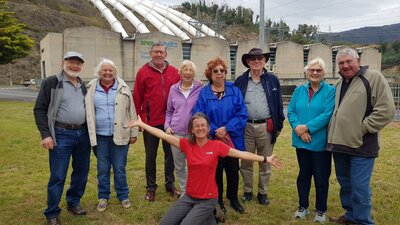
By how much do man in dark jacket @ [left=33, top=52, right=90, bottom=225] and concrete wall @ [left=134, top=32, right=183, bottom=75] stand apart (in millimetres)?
36597

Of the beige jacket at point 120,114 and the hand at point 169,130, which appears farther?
the hand at point 169,130

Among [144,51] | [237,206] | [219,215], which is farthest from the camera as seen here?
[144,51]

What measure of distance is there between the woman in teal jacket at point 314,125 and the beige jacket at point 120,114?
6.32 ft

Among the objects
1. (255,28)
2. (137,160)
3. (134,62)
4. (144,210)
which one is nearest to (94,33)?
(134,62)

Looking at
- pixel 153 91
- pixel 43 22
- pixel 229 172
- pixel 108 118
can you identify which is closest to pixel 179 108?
pixel 153 91

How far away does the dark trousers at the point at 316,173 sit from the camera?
391cm

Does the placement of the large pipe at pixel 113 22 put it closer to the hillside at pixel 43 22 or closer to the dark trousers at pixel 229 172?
the hillside at pixel 43 22

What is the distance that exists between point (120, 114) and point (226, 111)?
126cm

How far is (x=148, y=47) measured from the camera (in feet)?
135

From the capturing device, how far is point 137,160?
23.3 ft

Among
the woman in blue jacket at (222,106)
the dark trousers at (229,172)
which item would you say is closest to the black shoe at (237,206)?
the dark trousers at (229,172)

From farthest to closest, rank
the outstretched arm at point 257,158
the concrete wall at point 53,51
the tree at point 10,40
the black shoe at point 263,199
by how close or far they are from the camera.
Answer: the concrete wall at point 53,51, the tree at point 10,40, the black shoe at point 263,199, the outstretched arm at point 257,158

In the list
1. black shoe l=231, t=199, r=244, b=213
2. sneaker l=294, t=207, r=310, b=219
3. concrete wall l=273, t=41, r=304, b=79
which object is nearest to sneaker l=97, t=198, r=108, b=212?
black shoe l=231, t=199, r=244, b=213

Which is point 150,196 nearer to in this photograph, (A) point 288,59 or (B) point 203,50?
(B) point 203,50
